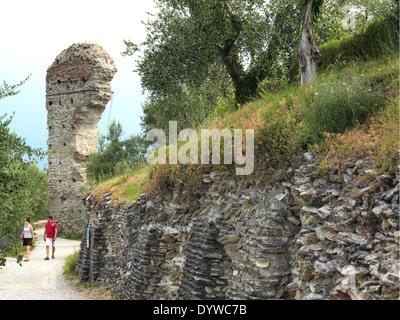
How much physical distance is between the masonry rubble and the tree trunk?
406 centimetres

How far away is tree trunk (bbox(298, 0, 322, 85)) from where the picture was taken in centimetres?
1019

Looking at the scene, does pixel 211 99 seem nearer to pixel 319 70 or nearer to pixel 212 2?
pixel 212 2

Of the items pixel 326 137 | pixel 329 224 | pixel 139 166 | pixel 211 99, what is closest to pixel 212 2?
pixel 211 99

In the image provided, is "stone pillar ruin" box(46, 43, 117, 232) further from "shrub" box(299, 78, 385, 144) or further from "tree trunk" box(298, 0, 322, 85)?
"shrub" box(299, 78, 385, 144)

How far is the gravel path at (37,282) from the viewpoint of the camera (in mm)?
12617

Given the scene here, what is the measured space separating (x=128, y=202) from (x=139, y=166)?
18.3 ft

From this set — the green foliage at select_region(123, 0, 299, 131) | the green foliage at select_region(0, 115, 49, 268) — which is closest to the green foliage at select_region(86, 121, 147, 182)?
the green foliage at select_region(123, 0, 299, 131)

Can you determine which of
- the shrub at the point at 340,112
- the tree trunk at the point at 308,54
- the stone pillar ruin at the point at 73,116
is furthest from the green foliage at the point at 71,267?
the shrub at the point at 340,112

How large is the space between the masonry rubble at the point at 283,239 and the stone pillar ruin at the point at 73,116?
19.5m

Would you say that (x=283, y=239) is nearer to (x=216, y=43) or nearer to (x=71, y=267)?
(x=216, y=43)

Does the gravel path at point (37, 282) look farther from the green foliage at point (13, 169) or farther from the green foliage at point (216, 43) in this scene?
the green foliage at point (216, 43)

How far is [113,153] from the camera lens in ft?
96.6

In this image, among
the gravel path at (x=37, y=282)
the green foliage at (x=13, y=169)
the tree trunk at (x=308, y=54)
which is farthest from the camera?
the gravel path at (x=37, y=282)

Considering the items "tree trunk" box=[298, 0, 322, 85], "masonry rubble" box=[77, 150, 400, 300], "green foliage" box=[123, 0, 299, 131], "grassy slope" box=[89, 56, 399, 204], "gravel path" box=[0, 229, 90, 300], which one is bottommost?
"gravel path" box=[0, 229, 90, 300]
